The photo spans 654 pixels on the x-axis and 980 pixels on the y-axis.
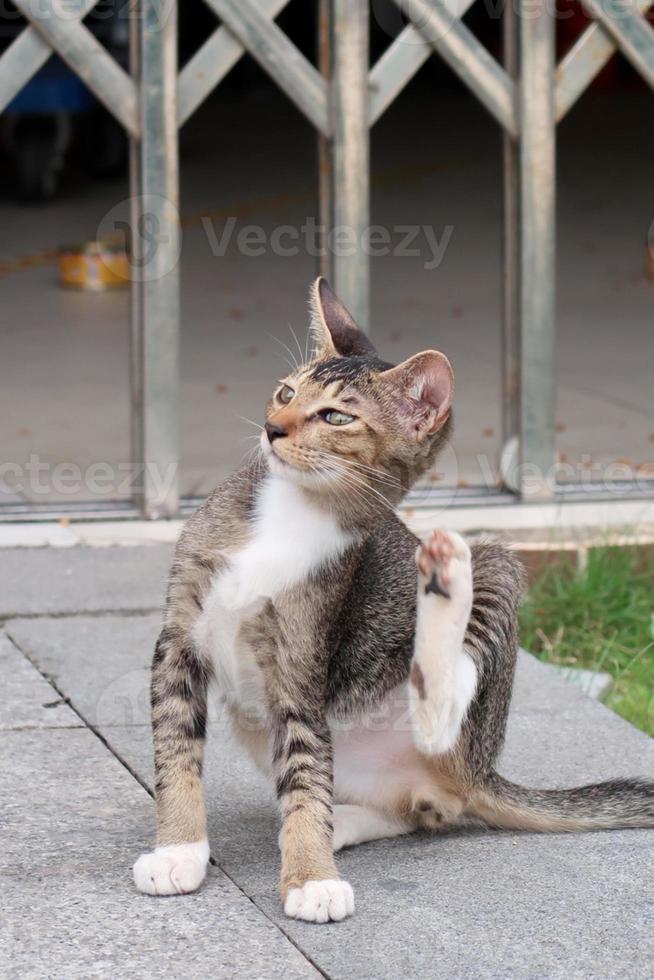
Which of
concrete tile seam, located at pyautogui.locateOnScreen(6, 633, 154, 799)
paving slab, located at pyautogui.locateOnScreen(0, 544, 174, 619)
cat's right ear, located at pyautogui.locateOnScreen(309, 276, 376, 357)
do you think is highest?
cat's right ear, located at pyautogui.locateOnScreen(309, 276, 376, 357)

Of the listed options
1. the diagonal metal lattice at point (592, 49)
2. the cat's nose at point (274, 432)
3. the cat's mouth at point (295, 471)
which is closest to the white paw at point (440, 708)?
the cat's mouth at point (295, 471)

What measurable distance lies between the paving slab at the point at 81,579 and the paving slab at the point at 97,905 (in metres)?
1.19

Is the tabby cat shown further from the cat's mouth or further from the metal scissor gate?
the metal scissor gate

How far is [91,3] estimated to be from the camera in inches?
203

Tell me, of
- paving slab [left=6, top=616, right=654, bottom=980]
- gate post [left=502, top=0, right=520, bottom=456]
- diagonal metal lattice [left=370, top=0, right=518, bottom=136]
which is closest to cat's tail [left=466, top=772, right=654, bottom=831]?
paving slab [left=6, top=616, right=654, bottom=980]

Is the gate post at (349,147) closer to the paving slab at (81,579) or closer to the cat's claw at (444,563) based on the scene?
the paving slab at (81,579)

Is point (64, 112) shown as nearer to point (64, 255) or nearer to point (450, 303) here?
point (64, 255)

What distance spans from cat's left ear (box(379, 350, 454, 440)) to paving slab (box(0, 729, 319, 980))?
101 cm

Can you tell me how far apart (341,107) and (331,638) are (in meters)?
2.83

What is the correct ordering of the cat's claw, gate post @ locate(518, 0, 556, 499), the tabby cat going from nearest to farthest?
the cat's claw
the tabby cat
gate post @ locate(518, 0, 556, 499)

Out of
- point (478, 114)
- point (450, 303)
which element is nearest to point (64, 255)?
point (450, 303)

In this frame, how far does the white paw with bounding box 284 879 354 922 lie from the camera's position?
2.96 metres

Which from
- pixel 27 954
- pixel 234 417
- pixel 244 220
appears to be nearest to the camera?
pixel 27 954

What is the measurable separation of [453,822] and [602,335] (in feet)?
20.1
